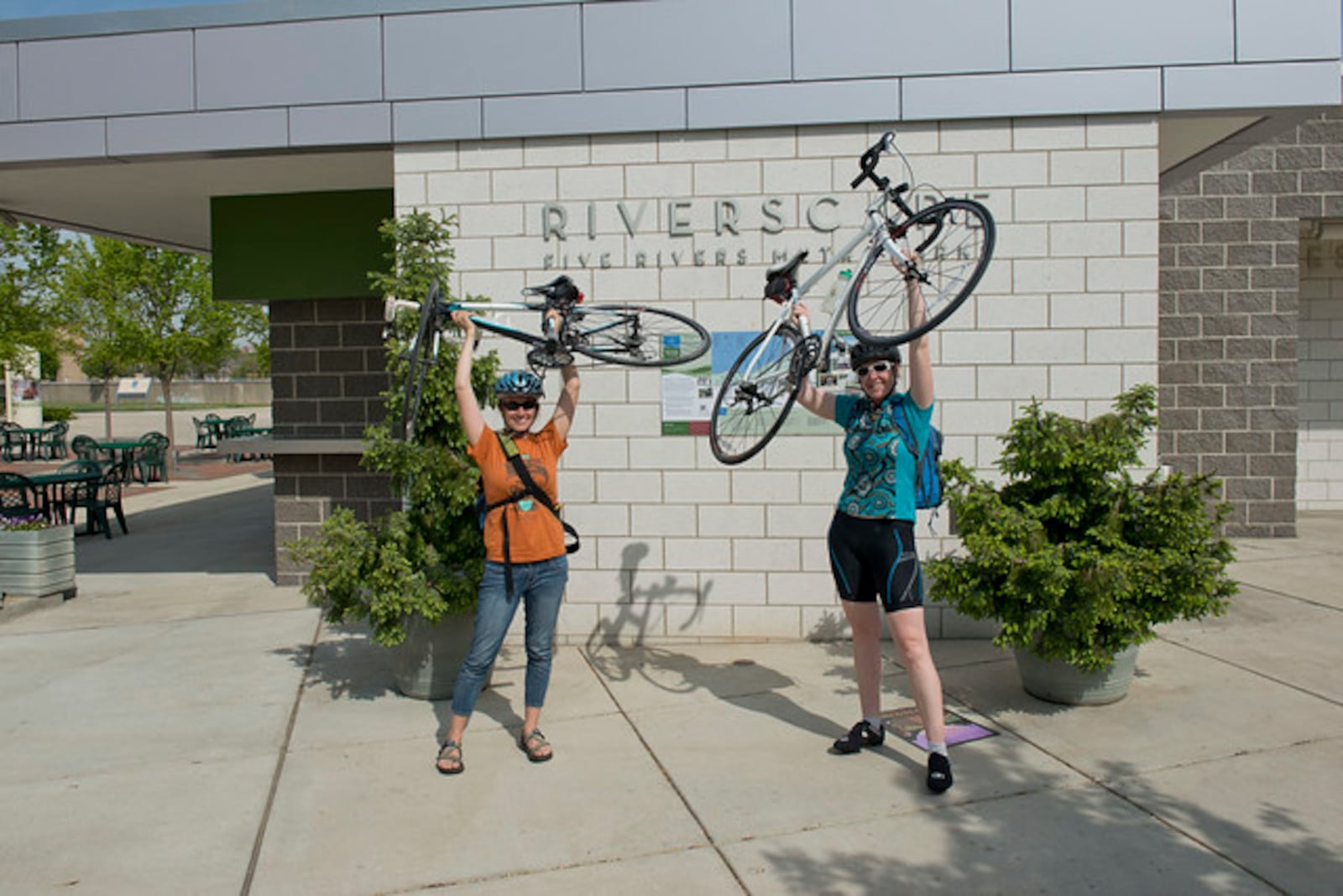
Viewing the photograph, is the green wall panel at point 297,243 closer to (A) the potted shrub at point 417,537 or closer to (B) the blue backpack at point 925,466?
(A) the potted shrub at point 417,537

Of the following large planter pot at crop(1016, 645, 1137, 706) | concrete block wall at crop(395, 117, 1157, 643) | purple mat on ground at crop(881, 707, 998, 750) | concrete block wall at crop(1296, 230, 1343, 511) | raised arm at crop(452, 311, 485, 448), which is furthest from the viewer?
concrete block wall at crop(1296, 230, 1343, 511)

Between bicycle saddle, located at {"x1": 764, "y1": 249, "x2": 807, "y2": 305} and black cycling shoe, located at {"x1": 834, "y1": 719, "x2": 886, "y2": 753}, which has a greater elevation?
bicycle saddle, located at {"x1": 764, "y1": 249, "x2": 807, "y2": 305}

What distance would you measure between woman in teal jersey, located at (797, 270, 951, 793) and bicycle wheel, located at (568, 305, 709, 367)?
0.73 metres

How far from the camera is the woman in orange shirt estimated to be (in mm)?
4391

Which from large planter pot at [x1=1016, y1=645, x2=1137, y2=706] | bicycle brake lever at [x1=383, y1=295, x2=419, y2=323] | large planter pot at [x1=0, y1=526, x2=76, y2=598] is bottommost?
large planter pot at [x1=1016, y1=645, x2=1137, y2=706]

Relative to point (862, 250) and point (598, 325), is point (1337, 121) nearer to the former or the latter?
point (862, 250)

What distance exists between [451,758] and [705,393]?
2778 mm

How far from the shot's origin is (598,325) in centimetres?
497

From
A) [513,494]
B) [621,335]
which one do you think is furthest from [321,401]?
[513,494]

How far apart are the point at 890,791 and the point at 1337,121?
30.3ft

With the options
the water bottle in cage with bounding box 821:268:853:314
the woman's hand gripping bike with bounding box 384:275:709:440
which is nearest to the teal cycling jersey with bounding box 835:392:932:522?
the water bottle in cage with bounding box 821:268:853:314

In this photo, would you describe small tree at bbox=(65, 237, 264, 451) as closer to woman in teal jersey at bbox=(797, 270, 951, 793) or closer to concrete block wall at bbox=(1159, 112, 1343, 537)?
concrete block wall at bbox=(1159, 112, 1343, 537)

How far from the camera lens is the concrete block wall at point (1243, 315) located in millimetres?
9547

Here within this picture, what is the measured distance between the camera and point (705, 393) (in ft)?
20.3
